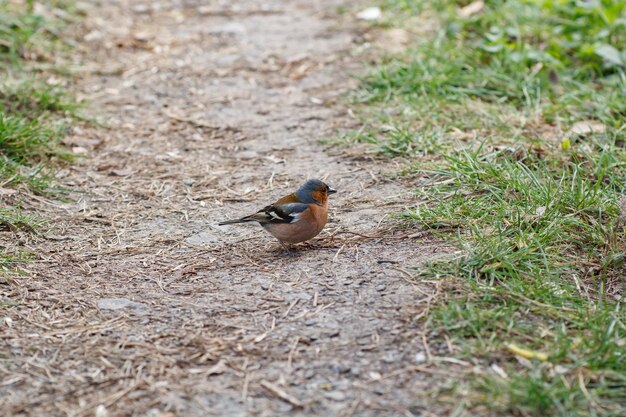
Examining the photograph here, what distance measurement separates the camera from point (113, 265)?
14.0 ft

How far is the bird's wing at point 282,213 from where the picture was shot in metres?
4.24

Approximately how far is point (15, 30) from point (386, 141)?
13.2 feet

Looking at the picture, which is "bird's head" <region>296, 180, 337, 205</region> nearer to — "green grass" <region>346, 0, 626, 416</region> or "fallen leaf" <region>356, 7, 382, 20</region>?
"green grass" <region>346, 0, 626, 416</region>

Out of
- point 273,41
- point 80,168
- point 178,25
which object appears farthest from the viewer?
point 178,25

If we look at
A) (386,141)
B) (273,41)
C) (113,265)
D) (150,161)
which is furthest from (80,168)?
(273,41)

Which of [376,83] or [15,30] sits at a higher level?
[15,30]

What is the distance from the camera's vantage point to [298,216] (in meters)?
4.22

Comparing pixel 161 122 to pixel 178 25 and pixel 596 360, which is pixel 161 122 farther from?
pixel 596 360

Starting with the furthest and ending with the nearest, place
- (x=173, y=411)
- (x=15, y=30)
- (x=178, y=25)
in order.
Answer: (x=178, y=25), (x=15, y=30), (x=173, y=411)

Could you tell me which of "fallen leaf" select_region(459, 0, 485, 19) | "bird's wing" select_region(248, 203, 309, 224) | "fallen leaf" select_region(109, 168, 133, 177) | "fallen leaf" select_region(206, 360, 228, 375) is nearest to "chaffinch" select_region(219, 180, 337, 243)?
"bird's wing" select_region(248, 203, 309, 224)

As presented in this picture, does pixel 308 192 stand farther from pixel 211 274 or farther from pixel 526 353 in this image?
pixel 526 353

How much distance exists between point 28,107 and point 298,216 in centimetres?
306

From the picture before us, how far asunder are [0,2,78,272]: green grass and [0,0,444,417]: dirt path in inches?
7.4

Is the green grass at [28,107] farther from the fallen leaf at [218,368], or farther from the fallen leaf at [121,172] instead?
the fallen leaf at [218,368]
